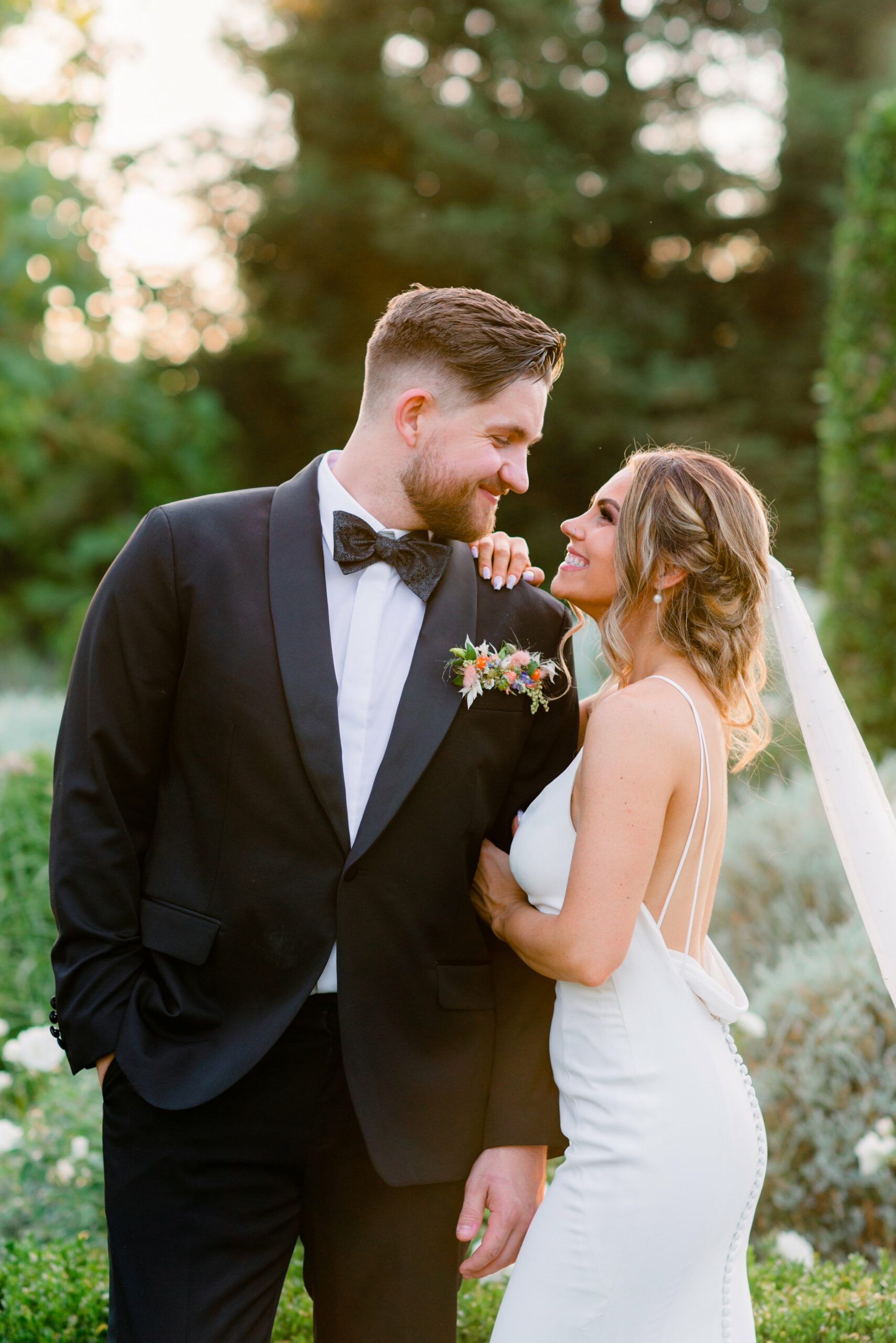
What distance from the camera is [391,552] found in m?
2.46

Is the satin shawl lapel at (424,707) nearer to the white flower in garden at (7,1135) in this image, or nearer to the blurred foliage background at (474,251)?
the white flower in garden at (7,1135)

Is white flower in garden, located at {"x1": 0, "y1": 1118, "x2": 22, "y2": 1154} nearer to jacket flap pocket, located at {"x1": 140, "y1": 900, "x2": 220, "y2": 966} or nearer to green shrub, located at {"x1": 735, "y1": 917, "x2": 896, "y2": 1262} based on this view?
jacket flap pocket, located at {"x1": 140, "y1": 900, "x2": 220, "y2": 966}

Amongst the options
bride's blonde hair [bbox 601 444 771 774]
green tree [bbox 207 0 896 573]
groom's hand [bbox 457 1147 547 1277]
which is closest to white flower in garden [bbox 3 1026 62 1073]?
groom's hand [bbox 457 1147 547 1277]

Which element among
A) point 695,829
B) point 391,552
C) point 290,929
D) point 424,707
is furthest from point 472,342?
point 290,929

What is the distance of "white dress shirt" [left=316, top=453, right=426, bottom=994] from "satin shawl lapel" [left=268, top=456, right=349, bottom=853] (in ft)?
0.13

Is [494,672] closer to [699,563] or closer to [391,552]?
[391,552]

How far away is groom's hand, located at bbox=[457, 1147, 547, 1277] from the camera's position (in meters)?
2.33

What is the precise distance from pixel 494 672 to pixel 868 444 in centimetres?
491

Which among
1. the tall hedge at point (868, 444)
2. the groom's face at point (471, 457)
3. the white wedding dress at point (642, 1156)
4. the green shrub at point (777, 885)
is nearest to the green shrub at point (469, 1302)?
the white wedding dress at point (642, 1156)

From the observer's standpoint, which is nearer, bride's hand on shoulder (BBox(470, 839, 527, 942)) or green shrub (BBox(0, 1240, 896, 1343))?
bride's hand on shoulder (BBox(470, 839, 527, 942))

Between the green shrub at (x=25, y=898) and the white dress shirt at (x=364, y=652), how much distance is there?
2.75m

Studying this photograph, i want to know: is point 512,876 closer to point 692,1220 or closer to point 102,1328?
point 692,1220

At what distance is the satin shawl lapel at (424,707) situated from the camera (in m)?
2.25

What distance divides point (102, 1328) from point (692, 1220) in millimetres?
1565
